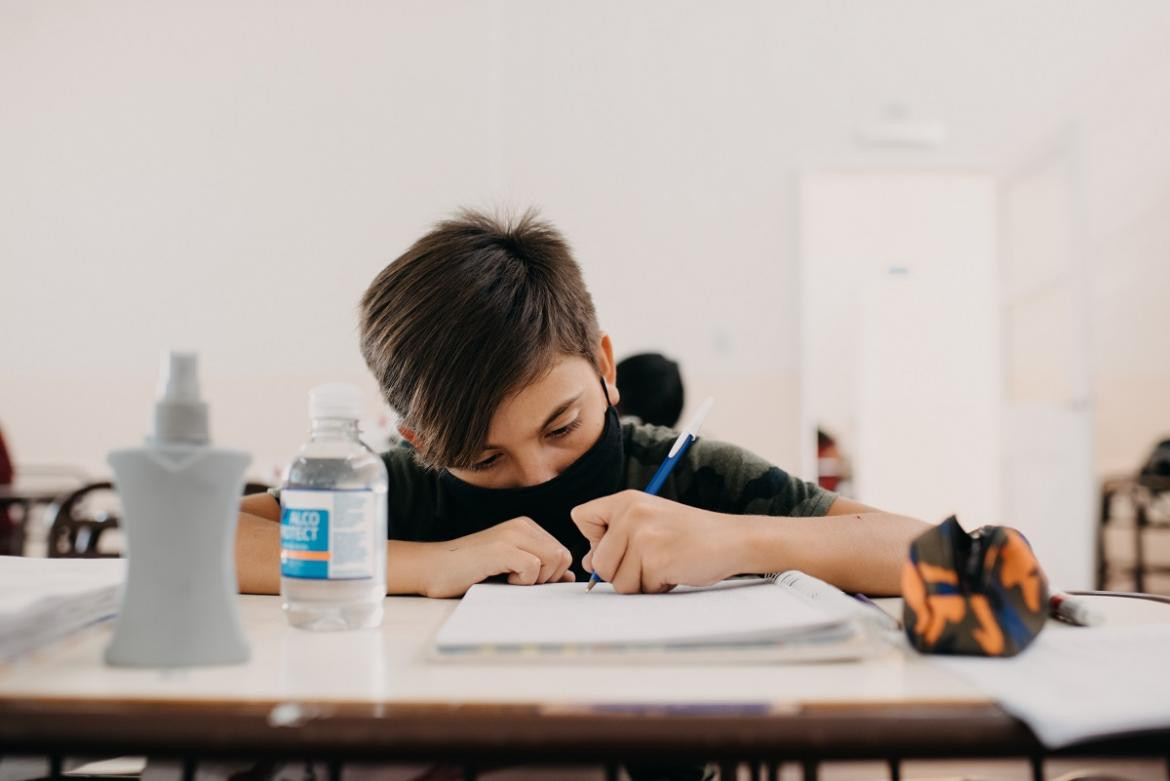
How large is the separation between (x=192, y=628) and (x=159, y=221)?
4.62 meters

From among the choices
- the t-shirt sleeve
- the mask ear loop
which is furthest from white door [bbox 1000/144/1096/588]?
the mask ear loop

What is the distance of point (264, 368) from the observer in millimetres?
4555

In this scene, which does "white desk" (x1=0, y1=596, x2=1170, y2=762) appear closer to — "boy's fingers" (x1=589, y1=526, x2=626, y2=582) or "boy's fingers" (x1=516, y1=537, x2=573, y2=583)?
"boy's fingers" (x1=589, y1=526, x2=626, y2=582)

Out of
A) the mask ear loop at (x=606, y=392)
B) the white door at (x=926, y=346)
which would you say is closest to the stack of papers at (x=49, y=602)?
the mask ear loop at (x=606, y=392)

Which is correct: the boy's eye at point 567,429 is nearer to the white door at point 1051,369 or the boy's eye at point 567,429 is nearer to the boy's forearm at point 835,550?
the boy's forearm at point 835,550

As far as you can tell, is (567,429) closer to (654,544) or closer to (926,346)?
(654,544)

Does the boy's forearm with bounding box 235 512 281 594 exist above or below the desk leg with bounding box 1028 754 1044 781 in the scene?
above

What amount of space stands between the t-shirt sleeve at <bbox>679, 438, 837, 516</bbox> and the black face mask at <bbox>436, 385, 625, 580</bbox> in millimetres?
102

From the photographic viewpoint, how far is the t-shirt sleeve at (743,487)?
1.07m

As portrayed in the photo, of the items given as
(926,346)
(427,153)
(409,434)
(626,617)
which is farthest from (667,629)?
(926,346)

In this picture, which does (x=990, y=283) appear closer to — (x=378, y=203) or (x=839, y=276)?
(x=839, y=276)

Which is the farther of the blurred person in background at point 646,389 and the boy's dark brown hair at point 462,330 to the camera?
the blurred person in background at point 646,389

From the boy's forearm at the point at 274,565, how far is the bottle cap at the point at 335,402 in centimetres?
24

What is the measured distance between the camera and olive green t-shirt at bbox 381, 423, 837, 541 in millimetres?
1104
